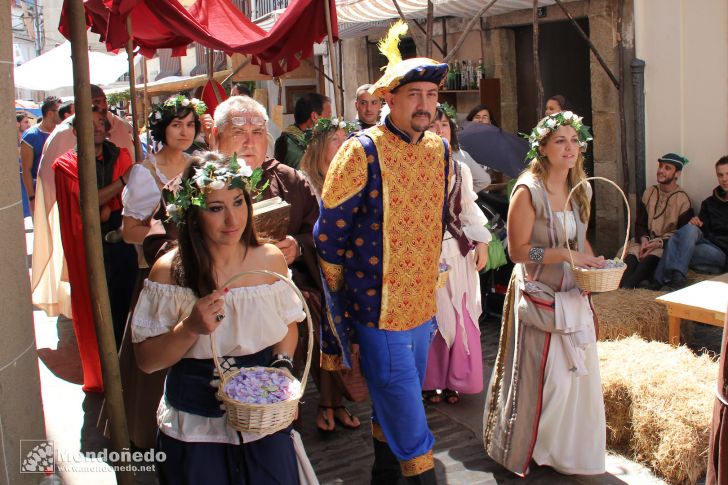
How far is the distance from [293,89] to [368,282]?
48.6 feet

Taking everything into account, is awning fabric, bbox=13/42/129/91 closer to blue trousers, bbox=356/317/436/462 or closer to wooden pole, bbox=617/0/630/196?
wooden pole, bbox=617/0/630/196

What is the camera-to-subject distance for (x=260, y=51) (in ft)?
23.6

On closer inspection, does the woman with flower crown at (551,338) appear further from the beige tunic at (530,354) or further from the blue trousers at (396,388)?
the blue trousers at (396,388)

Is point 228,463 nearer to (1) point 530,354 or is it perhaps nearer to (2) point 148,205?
(1) point 530,354

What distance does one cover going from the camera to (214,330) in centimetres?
275

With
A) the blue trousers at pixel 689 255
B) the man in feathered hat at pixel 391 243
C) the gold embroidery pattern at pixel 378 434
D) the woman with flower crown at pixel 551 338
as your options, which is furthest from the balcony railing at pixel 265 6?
the gold embroidery pattern at pixel 378 434

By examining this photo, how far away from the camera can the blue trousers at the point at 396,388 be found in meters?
3.72

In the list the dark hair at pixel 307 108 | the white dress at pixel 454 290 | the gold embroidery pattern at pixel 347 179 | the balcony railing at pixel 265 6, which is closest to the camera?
the gold embroidery pattern at pixel 347 179

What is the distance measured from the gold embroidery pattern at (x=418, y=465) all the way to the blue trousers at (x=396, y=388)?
17mm

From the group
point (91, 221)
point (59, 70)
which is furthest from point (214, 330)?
point (59, 70)

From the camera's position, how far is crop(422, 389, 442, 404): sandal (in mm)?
5488

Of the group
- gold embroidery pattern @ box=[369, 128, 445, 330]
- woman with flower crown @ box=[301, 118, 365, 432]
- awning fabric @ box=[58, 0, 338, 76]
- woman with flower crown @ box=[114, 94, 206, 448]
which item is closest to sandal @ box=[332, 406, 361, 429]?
woman with flower crown @ box=[301, 118, 365, 432]

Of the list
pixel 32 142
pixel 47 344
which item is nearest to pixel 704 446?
pixel 47 344

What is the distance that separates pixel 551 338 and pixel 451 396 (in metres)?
1.46
